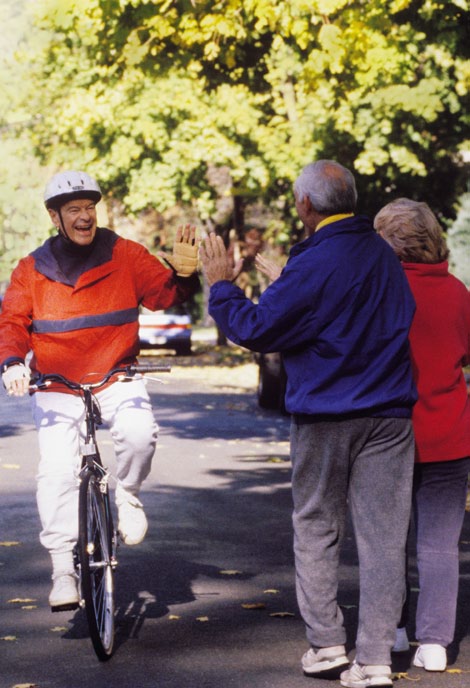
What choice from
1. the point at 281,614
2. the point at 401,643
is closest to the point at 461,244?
the point at 281,614

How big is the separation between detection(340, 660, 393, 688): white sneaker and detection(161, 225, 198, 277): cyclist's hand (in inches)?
75.4

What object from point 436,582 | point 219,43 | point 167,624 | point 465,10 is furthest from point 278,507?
point 219,43

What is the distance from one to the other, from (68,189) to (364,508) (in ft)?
6.59

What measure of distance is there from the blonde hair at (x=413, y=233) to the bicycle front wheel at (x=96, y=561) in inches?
61.0

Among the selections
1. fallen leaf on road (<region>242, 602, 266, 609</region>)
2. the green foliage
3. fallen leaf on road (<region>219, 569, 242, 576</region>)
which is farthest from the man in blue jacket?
the green foliage

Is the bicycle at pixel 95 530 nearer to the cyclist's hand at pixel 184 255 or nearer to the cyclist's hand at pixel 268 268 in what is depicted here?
the cyclist's hand at pixel 184 255

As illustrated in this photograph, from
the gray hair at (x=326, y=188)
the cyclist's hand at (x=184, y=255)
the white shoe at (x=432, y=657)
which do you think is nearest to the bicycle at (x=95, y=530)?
the cyclist's hand at (x=184, y=255)

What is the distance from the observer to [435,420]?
5828mm

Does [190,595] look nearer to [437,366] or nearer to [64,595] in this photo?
[64,595]

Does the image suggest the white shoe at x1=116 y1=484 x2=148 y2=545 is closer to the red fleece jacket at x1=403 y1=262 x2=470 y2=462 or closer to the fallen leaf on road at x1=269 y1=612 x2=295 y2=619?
the fallen leaf on road at x1=269 y1=612 x2=295 y2=619

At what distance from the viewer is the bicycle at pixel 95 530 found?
19.5ft

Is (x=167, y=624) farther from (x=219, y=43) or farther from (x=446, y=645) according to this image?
(x=219, y=43)

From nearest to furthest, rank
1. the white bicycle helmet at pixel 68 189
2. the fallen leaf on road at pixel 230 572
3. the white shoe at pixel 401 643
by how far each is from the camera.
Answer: the white shoe at pixel 401 643, the white bicycle helmet at pixel 68 189, the fallen leaf on road at pixel 230 572

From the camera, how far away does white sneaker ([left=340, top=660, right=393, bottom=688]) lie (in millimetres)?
5449
